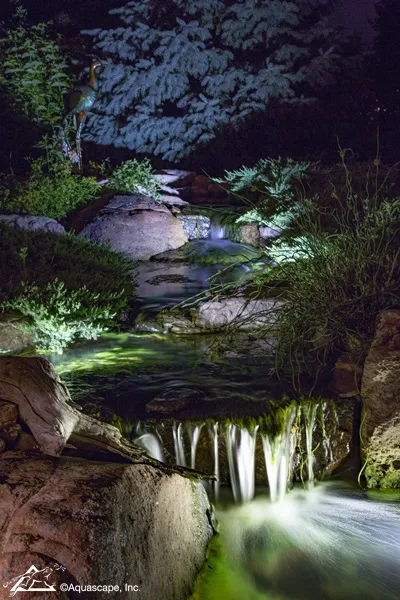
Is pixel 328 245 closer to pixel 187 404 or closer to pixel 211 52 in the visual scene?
pixel 187 404

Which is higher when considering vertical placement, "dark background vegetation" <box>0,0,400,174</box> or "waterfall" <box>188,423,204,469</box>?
"dark background vegetation" <box>0,0,400,174</box>

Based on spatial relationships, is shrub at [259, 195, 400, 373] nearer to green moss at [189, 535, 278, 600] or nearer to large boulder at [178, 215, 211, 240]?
green moss at [189, 535, 278, 600]

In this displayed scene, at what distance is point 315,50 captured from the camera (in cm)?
1577

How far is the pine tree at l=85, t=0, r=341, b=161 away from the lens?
50.6ft

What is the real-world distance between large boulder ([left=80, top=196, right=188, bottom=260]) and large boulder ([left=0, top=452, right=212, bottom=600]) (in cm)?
723

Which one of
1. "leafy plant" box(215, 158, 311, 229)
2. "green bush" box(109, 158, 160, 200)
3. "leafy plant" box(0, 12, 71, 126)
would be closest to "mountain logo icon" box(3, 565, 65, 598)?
"leafy plant" box(215, 158, 311, 229)

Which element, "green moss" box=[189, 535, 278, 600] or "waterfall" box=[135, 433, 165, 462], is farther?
"waterfall" box=[135, 433, 165, 462]

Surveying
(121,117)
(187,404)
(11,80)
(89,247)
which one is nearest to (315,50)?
(121,117)

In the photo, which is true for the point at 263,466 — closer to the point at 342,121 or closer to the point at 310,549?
the point at 310,549

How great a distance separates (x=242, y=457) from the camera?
4.02 metres

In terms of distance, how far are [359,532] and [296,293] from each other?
1.84 metres

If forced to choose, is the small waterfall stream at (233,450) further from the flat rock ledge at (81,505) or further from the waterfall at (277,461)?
the flat rock ledge at (81,505)

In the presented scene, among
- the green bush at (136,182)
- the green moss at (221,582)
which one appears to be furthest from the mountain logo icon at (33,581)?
the green bush at (136,182)

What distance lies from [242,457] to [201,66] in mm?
13687
